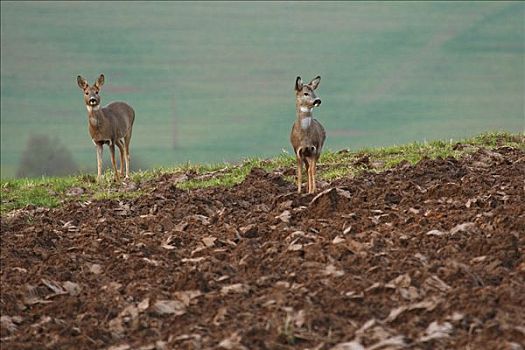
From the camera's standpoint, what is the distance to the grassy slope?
17719 millimetres

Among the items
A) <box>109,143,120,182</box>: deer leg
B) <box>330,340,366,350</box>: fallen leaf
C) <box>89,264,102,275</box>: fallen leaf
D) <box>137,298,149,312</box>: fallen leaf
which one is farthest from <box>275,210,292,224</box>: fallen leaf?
<box>109,143,120,182</box>: deer leg

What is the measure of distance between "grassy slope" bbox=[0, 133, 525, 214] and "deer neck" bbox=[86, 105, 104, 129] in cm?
97

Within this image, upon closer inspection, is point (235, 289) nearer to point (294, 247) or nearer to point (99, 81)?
point (294, 247)

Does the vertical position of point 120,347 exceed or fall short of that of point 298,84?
it falls short

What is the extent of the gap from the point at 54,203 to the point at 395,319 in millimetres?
9477

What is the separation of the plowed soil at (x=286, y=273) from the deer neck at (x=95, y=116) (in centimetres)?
602

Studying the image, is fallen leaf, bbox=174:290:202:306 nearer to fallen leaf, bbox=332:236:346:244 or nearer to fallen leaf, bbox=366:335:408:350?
fallen leaf, bbox=332:236:346:244

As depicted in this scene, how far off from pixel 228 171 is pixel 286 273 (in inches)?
366

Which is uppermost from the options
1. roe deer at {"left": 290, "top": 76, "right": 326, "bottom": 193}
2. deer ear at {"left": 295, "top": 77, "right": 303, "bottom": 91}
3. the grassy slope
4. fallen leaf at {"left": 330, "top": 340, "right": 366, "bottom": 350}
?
deer ear at {"left": 295, "top": 77, "right": 303, "bottom": 91}

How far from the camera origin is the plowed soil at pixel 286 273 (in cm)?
866

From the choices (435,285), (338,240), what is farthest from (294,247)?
(435,285)

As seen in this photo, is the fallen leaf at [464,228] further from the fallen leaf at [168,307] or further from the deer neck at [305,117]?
the deer neck at [305,117]

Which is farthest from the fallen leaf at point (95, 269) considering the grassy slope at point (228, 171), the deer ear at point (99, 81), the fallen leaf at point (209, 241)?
the deer ear at point (99, 81)

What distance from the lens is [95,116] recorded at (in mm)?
20375
